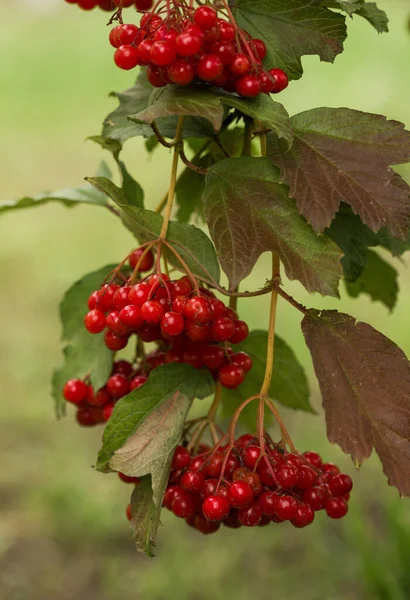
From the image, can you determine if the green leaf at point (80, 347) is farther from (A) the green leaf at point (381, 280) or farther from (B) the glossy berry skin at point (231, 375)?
(A) the green leaf at point (381, 280)

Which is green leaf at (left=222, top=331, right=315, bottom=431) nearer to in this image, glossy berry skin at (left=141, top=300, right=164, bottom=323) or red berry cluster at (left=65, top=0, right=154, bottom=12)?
glossy berry skin at (left=141, top=300, right=164, bottom=323)

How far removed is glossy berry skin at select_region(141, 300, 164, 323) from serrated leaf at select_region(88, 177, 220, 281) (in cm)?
8

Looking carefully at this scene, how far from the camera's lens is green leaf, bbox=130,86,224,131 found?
0.72 m

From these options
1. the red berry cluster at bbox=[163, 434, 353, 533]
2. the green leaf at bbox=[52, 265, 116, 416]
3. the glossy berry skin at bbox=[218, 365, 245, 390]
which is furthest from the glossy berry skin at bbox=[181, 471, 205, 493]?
the green leaf at bbox=[52, 265, 116, 416]

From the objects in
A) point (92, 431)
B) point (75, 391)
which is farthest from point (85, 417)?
point (92, 431)

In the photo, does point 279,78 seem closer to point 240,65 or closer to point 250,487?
point 240,65

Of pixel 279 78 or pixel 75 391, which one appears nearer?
pixel 279 78

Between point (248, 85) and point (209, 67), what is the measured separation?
44 millimetres

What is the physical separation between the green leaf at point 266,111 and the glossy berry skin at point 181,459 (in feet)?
1.12

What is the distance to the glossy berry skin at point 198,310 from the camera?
2.53 ft

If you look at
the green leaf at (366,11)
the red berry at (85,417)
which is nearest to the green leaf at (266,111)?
the green leaf at (366,11)

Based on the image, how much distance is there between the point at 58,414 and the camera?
42.1 inches

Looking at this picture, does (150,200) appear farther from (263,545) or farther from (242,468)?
(242,468)

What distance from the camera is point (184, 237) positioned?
848mm
